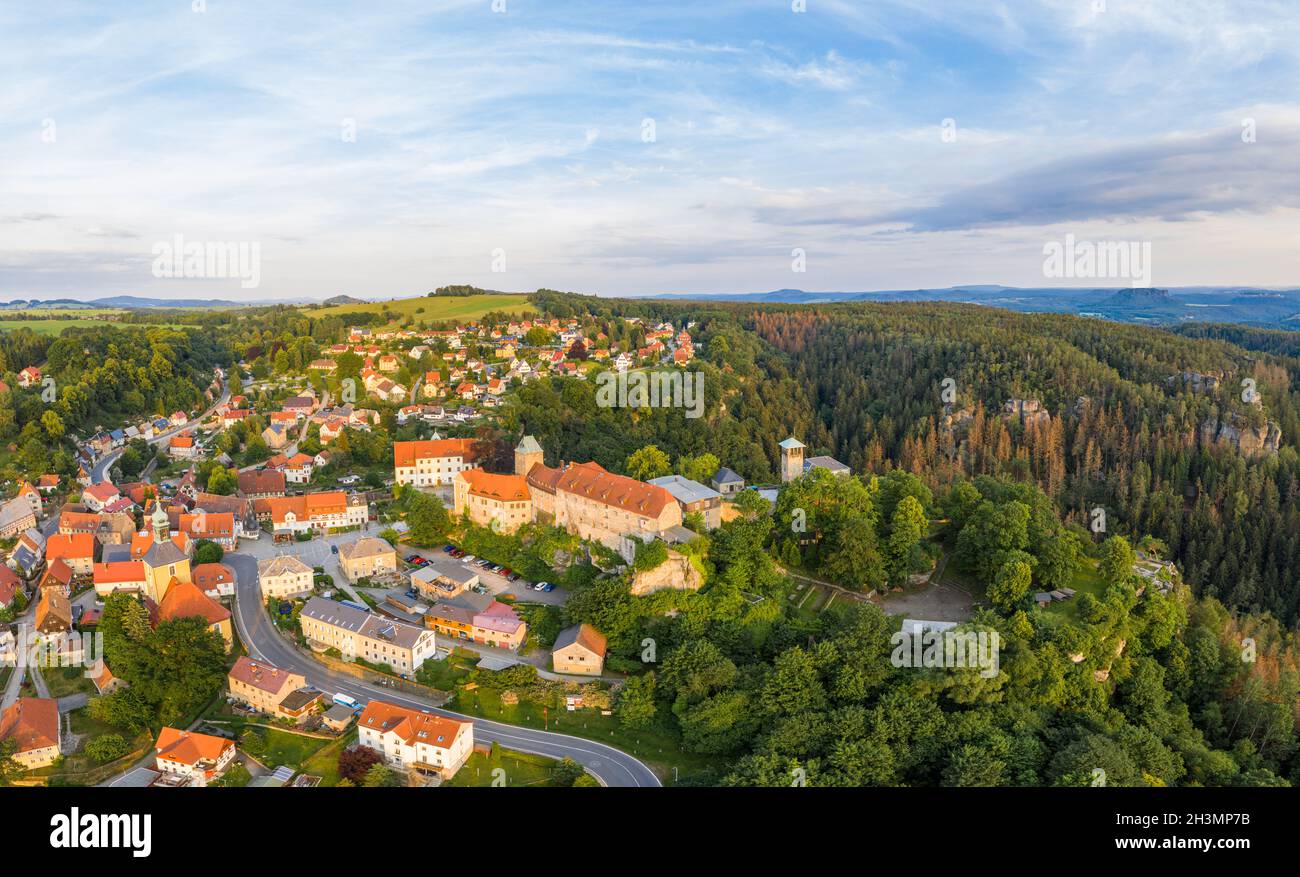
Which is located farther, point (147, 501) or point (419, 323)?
point (419, 323)

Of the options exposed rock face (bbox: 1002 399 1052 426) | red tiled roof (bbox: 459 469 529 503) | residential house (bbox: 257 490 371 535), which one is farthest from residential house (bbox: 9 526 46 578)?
exposed rock face (bbox: 1002 399 1052 426)

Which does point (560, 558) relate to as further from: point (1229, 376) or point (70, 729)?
point (1229, 376)

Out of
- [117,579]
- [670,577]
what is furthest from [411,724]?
[117,579]

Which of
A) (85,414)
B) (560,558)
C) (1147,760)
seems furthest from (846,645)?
(85,414)

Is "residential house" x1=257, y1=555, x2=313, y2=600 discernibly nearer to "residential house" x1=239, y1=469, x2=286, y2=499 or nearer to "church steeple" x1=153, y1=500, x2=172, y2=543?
"church steeple" x1=153, y1=500, x2=172, y2=543

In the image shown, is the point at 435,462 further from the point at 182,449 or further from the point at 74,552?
the point at 182,449
